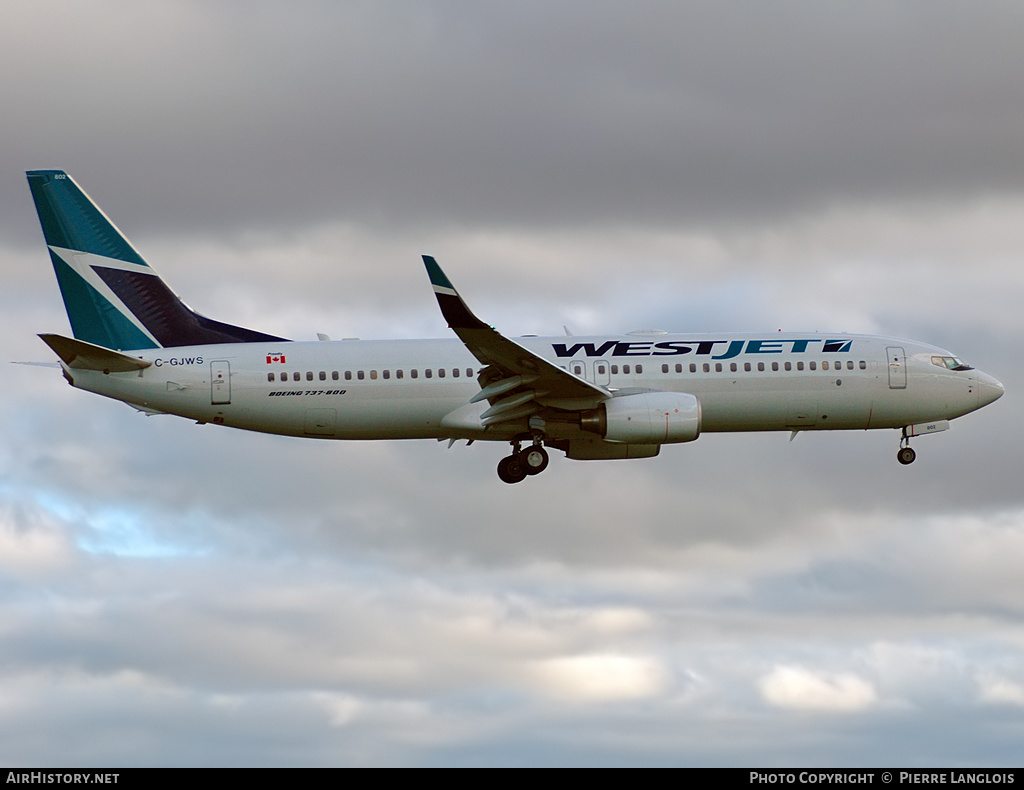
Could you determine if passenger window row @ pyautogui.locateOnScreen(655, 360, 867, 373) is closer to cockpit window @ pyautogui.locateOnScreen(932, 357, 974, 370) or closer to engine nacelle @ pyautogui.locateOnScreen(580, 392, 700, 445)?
engine nacelle @ pyautogui.locateOnScreen(580, 392, 700, 445)

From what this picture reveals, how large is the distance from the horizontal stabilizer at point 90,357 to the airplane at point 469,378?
8 centimetres

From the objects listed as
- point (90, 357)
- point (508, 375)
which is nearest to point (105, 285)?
point (90, 357)

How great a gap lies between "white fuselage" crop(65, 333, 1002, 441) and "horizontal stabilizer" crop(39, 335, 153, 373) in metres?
0.34

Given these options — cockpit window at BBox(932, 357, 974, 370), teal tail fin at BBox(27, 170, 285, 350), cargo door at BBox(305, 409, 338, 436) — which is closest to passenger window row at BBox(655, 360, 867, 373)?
cockpit window at BBox(932, 357, 974, 370)

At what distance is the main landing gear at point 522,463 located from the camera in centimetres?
6041

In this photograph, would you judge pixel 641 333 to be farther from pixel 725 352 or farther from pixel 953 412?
pixel 953 412

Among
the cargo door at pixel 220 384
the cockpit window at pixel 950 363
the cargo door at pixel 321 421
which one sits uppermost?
the cockpit window at pixel 950 363

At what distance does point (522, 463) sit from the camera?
199ft

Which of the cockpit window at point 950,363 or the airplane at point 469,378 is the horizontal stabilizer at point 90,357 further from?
the cockpit window at point 950,363

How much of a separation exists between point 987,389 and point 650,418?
15.5 metres

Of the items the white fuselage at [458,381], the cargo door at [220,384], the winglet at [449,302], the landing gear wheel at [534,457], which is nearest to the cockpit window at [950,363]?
the white fuselage at [458,381]

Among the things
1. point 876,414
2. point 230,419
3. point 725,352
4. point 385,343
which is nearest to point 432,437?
point 385,343

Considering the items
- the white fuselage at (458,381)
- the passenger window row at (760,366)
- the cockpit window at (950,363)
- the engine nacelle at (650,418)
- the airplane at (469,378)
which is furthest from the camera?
the cockpit window at (950,363)

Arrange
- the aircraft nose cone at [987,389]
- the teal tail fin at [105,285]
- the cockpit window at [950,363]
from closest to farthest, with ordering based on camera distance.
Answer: the teal tail fin at [105,285] < the cockpit window at [950,363] < the aircraft nose cone at [987,389]
